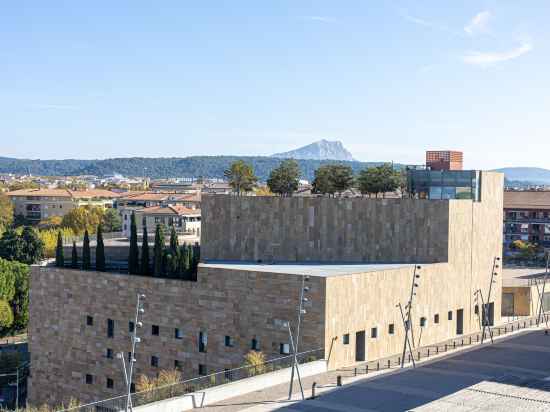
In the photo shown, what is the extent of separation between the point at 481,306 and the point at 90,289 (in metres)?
34.3

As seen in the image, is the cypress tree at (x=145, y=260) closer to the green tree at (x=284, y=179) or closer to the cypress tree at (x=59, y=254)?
the cypress tree at (x=59, y=254)

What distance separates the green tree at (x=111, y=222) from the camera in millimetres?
160375

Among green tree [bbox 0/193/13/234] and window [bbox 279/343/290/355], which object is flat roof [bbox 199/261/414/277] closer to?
window [bbox 279/343/290/355]

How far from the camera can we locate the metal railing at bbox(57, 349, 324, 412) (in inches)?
1628

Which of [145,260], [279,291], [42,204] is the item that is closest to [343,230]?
[279,291]

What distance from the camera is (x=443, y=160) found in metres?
69.5

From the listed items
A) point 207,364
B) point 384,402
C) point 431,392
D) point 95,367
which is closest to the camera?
point 384,402

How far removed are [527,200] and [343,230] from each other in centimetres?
10243

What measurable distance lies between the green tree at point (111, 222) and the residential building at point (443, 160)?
334ft

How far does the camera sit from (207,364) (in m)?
58.2

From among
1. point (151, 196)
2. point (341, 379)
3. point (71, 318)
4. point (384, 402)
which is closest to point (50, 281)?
point (71, 318)

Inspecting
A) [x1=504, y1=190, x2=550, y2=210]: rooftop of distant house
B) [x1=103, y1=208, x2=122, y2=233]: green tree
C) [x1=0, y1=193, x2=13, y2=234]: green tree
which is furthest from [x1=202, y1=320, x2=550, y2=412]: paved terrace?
[x1=0, y1=193, x2=13, y2=234]: green tree

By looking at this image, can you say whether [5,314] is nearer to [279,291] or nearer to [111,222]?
[279,291]

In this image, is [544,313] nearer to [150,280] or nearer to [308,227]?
[308,227]
